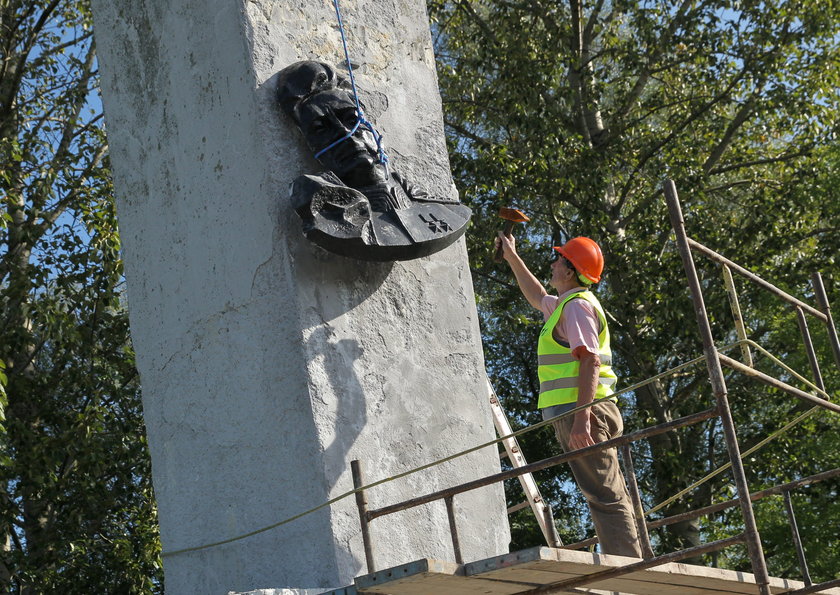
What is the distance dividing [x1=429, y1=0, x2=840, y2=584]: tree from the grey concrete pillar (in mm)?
8138

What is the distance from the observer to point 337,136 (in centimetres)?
522

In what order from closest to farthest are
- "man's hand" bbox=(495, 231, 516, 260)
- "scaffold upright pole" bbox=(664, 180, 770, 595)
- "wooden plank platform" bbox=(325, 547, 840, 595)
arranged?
1. "wooden plank platform" bbox=(325, 547, 840, 595)
2. "scaffold upright pole" bbox=(664, 180, 770, 595)
3. "man's hand" bbox=(495, 231, 516, 260)

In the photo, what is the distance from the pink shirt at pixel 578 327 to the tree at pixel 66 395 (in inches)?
290

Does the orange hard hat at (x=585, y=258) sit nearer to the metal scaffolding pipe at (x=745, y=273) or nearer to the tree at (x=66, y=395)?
the metal scaffolding pipe at (x=745, y=273)

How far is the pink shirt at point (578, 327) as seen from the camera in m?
5.20

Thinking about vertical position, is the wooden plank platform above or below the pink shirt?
below

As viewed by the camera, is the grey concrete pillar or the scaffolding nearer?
the scaffolding

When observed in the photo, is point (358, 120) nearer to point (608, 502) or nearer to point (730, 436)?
point (608, 502)

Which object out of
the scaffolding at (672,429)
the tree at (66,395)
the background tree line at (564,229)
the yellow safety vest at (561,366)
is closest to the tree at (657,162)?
the background tree line at (564,229)

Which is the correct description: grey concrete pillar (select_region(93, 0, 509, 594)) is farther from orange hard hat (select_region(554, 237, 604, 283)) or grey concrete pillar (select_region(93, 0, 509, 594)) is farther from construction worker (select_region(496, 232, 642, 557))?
orange hard hat (select_region(554, 237, 604, 283))

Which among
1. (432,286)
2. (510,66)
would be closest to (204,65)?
(432,286)

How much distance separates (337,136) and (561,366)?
1.36 metres

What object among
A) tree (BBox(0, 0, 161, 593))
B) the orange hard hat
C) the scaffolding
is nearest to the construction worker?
the orange hard hat

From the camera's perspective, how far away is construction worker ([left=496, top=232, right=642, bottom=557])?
5.16 m
